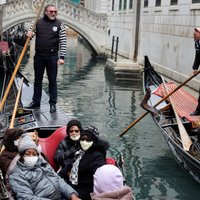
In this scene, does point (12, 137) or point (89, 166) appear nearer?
point (89, 166)

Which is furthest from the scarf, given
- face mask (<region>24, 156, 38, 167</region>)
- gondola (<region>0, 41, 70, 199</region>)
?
gondola (<region>0, 41, 70, 199</region>)

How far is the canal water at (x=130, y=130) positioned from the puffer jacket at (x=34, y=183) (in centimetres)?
108

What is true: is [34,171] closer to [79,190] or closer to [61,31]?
[79,190]

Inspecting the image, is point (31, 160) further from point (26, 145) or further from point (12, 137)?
point (12, 137)

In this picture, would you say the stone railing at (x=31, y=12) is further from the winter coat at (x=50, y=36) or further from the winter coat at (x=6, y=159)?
the winter coat at (x=6, y=159)

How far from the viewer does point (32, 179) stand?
1.92m

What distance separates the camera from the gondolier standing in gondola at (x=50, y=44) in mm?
3298

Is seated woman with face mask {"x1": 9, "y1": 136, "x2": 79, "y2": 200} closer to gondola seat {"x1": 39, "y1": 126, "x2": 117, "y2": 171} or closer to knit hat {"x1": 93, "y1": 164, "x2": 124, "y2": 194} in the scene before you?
knit hat {"x1": 93, "y1": 164, "x2": 124, "y2": 194}

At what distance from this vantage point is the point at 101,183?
1.76 metres

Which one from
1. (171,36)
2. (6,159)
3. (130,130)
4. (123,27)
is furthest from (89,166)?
(123,27)

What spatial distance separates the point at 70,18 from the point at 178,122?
8710mm

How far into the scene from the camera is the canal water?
3137 millimetres

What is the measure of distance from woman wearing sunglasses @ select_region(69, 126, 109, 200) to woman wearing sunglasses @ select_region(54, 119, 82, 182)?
257mm

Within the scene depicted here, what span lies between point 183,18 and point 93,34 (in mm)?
5380
